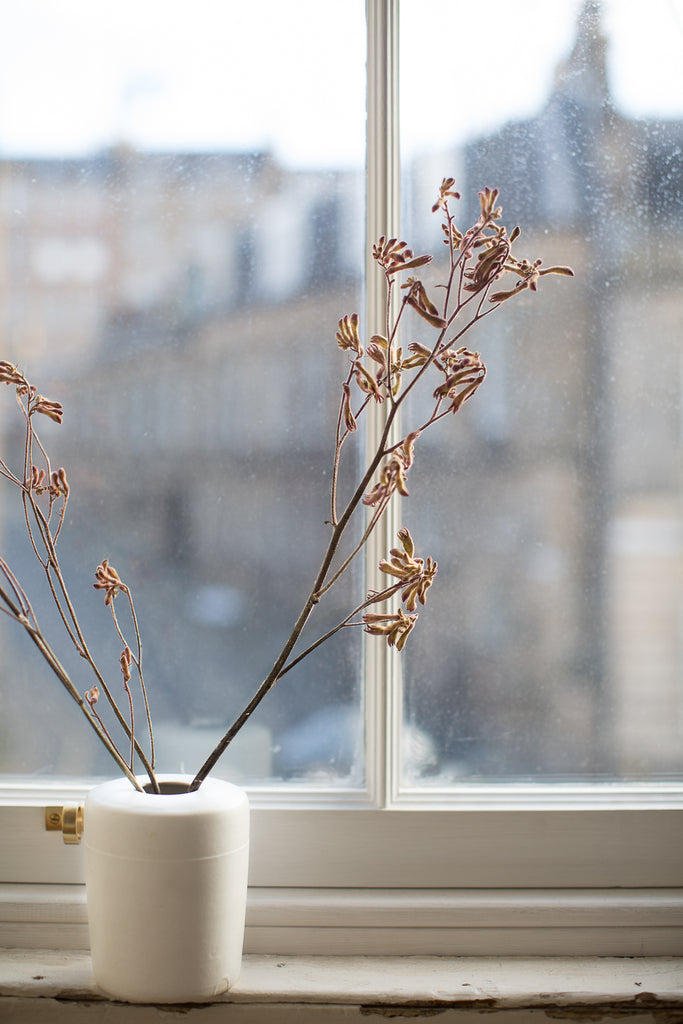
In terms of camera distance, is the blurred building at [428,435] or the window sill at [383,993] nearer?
the window sill at [383,993]

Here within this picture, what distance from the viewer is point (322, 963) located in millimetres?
889

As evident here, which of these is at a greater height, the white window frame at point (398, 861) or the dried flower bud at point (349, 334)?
A: the dried flower bud at point (349, 334)

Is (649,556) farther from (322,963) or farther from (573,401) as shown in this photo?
(322,963)

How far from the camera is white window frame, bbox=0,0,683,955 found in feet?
2.97

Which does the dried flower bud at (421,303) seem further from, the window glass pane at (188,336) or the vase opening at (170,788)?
the vase opening at (170,788)

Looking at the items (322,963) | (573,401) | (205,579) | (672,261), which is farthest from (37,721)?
(672,261)

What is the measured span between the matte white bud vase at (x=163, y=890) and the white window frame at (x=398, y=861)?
152 mm

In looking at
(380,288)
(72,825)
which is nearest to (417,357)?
(380,288)

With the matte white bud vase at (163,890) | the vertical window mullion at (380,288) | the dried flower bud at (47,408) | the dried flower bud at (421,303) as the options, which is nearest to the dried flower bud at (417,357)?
the dried flower bud at (421,303)

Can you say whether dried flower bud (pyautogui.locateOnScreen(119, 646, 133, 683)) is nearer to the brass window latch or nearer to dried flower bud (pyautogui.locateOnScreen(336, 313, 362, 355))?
the brass window latch

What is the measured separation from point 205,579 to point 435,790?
35 centimetres

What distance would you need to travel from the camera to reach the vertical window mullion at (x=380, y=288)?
3.07 feet

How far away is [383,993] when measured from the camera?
83 cm

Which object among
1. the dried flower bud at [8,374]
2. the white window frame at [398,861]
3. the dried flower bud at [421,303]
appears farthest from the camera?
the white window frame at [398,861]
